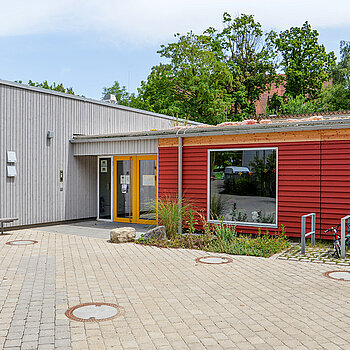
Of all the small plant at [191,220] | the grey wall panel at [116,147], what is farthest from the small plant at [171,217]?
the grey wall panel at [116,147]

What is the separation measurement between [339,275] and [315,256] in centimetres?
146

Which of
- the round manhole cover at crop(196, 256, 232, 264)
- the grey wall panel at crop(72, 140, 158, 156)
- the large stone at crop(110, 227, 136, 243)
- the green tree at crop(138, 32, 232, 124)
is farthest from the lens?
the green tree at crop(138, 32, 232, 124)

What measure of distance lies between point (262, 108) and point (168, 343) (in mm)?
35470

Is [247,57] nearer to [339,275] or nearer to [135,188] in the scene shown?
[135,188]

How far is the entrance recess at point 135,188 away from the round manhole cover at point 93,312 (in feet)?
24.5

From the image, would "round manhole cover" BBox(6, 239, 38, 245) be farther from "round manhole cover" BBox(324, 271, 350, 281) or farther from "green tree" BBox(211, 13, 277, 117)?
"green tree" BBox(211, 13, 277, 117)

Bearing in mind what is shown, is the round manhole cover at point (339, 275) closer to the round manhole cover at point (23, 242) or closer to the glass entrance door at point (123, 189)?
the round manhole cover at point (23, 242)

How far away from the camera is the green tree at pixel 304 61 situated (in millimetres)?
35062

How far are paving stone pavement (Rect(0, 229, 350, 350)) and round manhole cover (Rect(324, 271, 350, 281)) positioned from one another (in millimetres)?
198

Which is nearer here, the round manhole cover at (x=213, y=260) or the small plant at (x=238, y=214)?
the round manhole cover at (x=213, y=260)

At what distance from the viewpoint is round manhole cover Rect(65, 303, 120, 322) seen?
5.17 m

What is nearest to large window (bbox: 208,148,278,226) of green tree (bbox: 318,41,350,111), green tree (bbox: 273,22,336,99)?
green tree (bbox: 318,41,350,111)

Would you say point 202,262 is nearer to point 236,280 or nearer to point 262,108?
point 236,280

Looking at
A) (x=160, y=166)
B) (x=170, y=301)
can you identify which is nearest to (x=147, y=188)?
(x=160, y=166)
